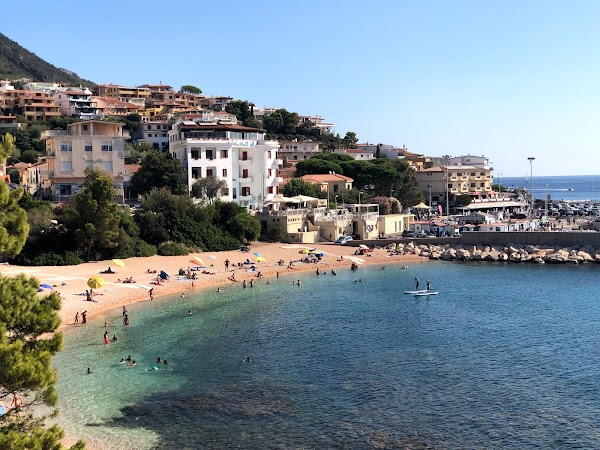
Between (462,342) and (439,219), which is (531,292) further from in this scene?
(439,219)

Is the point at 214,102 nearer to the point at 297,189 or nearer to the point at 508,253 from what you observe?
the point at 297,189

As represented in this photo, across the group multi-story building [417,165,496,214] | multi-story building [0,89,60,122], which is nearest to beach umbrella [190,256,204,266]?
multi-story building [417,165,496,214]

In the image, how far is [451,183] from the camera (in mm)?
99938

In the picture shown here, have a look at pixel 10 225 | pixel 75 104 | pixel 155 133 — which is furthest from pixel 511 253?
pixel 75 104

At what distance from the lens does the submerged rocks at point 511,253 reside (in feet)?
189

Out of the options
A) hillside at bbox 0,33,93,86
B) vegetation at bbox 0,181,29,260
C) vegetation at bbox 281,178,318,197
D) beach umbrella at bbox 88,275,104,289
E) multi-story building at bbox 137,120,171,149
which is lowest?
beach umbrella at bbox 88,275,104,289

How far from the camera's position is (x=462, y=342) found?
31984mm

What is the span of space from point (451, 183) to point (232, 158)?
45.0 m

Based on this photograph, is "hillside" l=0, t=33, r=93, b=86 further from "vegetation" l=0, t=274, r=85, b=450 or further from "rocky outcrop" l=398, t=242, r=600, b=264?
"vegetation" l=0, t=274, r=85, b=450

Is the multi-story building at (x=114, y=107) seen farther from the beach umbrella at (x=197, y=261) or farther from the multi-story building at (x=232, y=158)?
the beach umbrella at (x=197, y=261)

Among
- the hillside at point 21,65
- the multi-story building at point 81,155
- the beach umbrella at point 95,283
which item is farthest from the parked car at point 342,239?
the hillside at point 21,65

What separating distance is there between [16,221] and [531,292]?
128ft

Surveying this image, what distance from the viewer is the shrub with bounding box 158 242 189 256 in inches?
2131

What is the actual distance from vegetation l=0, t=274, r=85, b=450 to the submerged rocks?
51.0 meters
